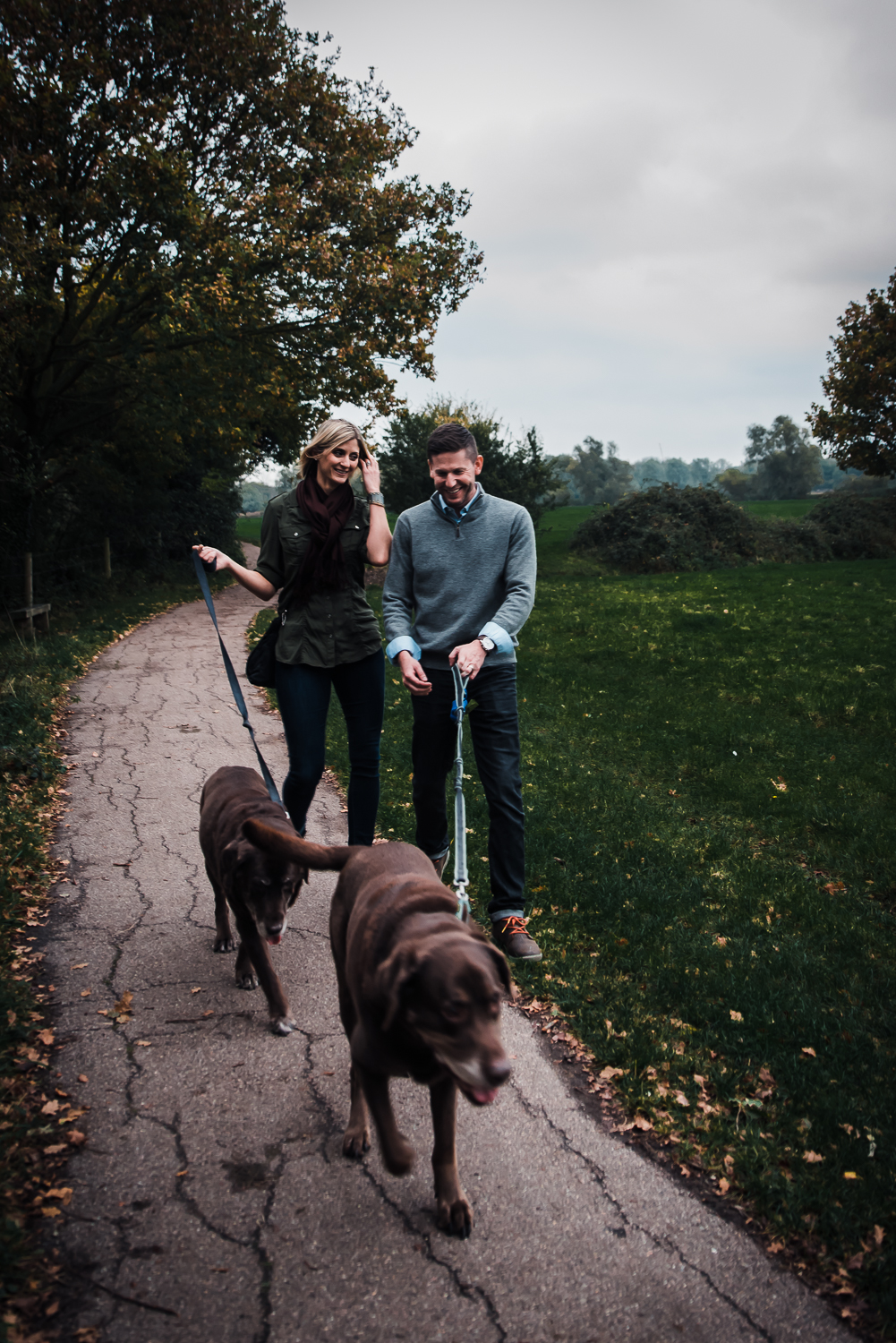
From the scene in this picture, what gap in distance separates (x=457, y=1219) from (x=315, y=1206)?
0.46 meters

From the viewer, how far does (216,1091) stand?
3027 mm

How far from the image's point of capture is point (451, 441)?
3.92 m

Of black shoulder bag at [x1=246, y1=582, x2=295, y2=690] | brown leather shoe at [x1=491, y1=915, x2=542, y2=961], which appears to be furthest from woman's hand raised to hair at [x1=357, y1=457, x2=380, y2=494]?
brown leather shoe at [x1=491, y1=915, x2=542, y2=961]

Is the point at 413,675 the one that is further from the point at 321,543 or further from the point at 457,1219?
the point at 457,1219

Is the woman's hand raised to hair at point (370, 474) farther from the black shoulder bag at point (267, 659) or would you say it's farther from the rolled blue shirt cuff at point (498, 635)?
the rolled blue shirt cuff at point (498, 635)

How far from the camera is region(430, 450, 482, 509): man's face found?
12.9ft

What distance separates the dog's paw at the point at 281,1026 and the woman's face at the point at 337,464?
2.64 m

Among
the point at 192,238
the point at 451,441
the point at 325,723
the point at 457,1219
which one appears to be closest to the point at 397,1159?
the point at 457,1219

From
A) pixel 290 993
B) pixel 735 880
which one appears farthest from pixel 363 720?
pixel 735 880

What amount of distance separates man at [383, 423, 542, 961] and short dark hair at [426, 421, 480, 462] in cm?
2

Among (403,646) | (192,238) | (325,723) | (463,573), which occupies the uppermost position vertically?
(192,238)

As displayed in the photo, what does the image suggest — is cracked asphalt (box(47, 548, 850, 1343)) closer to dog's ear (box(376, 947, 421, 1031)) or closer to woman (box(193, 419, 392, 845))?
dog's ear (box(376, 947, 421, 1031))

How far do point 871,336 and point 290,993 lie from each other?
126 ft

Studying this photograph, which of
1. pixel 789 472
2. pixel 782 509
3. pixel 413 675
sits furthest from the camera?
A: pixel 789 472
